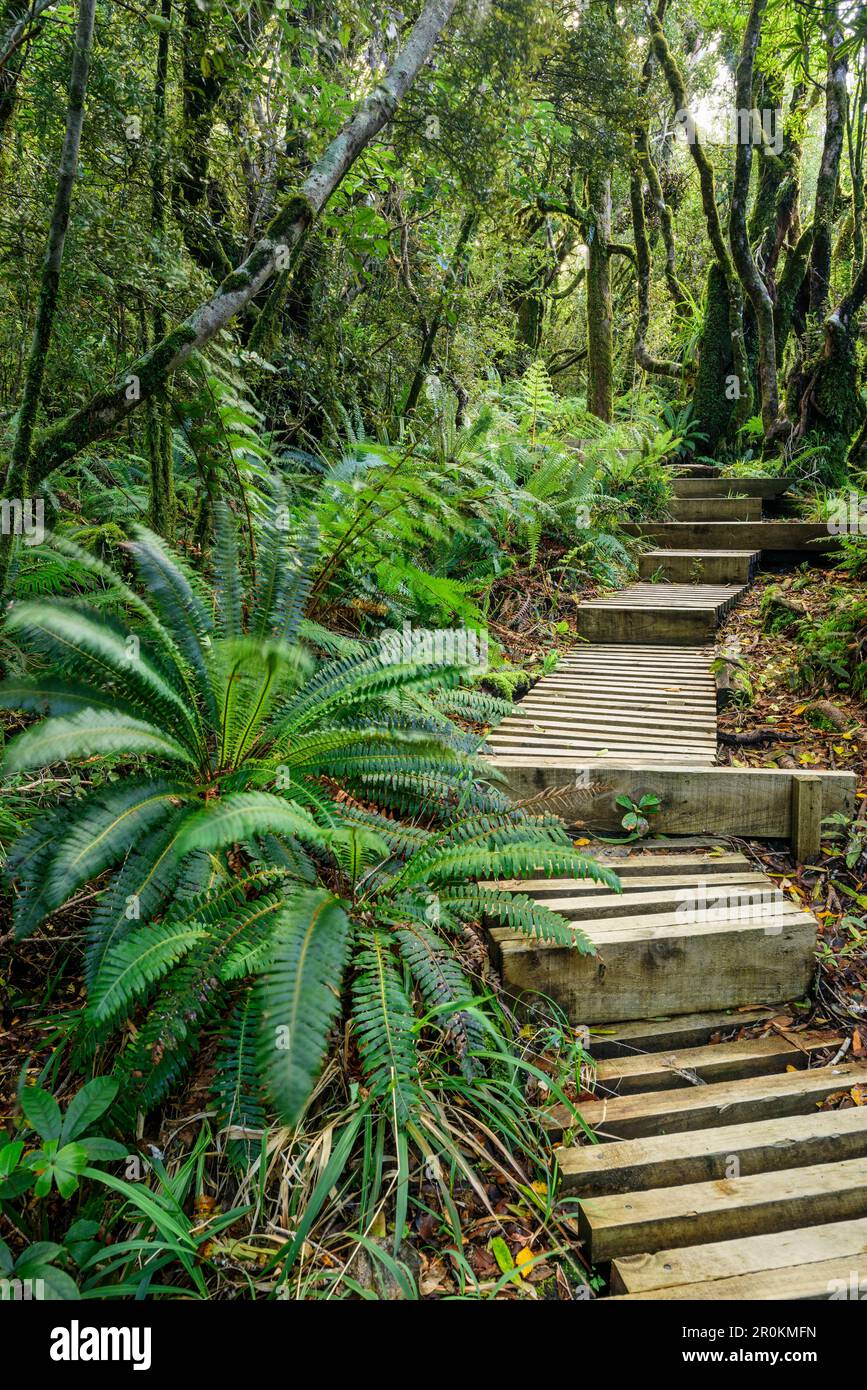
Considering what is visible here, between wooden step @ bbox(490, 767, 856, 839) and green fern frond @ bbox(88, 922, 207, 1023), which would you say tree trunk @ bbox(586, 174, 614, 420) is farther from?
green fern frond @ bbox(88, 922, 207, 1023)

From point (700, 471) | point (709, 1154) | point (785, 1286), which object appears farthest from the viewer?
point (700, 471)

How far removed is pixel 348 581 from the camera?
3863 millimetres

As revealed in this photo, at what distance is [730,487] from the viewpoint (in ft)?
25.7

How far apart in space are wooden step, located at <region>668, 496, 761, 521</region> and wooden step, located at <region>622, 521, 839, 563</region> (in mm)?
466

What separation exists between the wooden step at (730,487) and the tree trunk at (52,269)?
22.4 feet

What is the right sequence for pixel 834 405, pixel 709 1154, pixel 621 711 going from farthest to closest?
pixel 834 405
pixel 621 711
pixel 709 1154

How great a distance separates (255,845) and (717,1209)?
135 cm

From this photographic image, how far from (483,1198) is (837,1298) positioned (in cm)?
70

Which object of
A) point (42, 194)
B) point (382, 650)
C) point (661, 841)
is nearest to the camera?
point (382, 650)

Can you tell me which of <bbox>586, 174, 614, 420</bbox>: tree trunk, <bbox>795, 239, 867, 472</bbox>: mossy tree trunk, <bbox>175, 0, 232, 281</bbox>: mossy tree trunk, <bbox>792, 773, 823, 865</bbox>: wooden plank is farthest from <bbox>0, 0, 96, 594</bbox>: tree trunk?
<bbox>586, 174, 614, 420</bbox>: tree trunk

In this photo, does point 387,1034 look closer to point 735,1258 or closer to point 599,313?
point 735,1258

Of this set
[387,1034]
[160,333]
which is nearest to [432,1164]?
[387,1034]

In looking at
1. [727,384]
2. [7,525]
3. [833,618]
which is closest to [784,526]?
[833,618]
